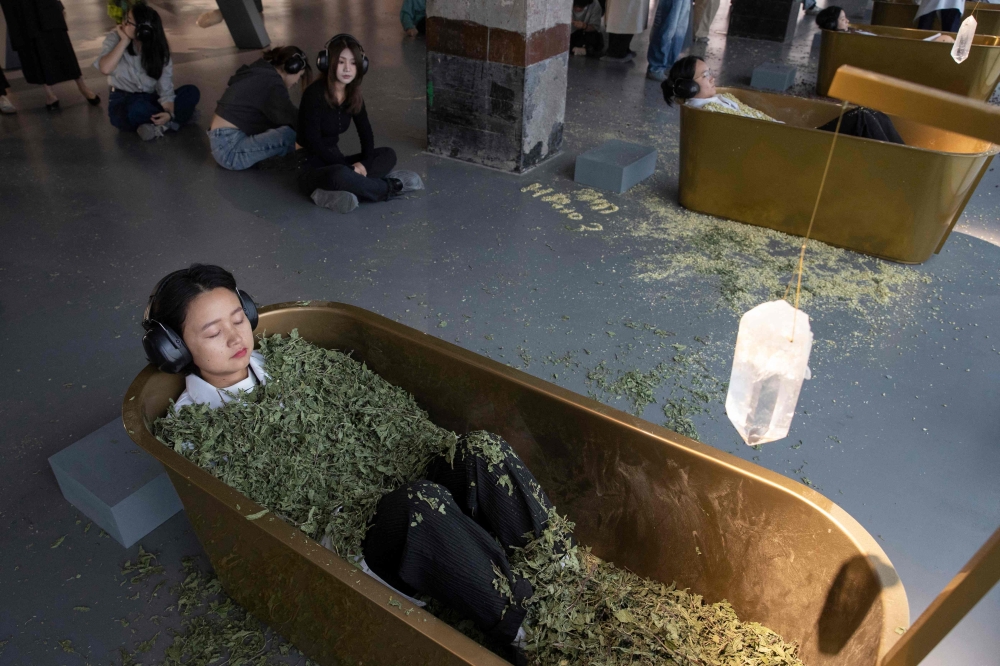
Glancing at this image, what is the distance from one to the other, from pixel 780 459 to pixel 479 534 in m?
1.59

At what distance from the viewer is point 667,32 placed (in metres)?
8.41

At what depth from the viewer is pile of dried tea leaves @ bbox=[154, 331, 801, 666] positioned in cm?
202

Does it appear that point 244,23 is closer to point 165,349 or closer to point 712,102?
point 712,102

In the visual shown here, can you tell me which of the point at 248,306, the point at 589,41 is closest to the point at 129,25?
the point at 248,306

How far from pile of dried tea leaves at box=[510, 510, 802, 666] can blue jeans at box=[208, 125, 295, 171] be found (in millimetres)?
4526

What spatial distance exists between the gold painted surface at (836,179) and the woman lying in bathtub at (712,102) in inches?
5.8

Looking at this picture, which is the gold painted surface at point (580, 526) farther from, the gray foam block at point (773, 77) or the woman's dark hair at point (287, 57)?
the gray foam block at point (773, 77)

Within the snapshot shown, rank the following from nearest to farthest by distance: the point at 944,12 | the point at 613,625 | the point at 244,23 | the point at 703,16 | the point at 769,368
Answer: the point at 769,368, the point at 613,625, the point at 944,12, the point at 244,23, the point at 703,16

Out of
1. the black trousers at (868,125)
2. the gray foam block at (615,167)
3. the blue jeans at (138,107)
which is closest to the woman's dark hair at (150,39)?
the blue jeans at (138,107)

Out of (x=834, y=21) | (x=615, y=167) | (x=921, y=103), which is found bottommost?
(x=615, y=167)

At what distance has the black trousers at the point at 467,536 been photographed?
192 centimetres

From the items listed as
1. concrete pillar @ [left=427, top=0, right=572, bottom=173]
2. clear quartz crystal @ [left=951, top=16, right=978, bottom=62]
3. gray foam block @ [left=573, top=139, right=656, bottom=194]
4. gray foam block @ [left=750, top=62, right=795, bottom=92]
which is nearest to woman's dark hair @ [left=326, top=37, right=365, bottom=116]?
concrete pillar @ [left=427, top=0, right=572, bottom=173]

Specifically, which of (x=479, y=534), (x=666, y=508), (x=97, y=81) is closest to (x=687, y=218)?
(x=666, y=508)

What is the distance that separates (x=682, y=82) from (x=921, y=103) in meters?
4.05
